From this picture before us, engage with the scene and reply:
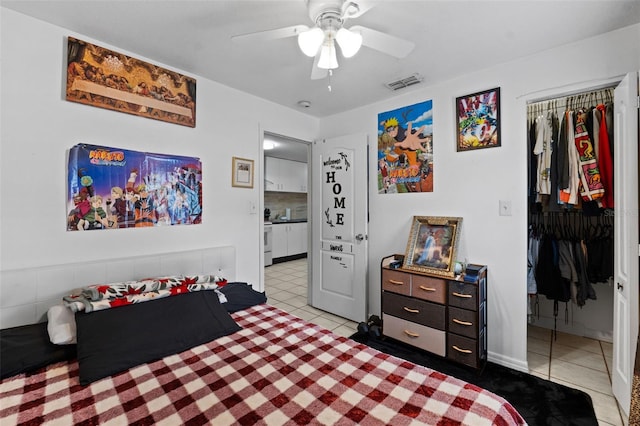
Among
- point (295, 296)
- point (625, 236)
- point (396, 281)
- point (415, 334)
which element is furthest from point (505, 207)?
point (295, 296)

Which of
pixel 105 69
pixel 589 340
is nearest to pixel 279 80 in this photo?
pixel 105 69

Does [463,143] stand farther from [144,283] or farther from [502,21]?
[144,283]

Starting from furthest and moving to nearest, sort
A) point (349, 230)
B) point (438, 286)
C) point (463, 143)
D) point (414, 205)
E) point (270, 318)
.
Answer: point (349, 230) < point (414, 205) < point (463, 143) < point (438, 286) < point (270, 318)

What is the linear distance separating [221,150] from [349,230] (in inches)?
63.5

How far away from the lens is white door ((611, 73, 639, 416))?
1.69 meters

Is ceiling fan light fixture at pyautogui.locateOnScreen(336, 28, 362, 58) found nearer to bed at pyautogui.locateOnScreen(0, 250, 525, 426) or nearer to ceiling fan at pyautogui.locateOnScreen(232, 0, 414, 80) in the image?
ceiling fan at pyautogui.locateOnScreen(232, 0, 414, 80)

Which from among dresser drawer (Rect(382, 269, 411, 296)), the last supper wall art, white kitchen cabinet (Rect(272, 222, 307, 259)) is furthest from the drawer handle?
white kitchen cabinet (Rect(272, 222, 307, 259))

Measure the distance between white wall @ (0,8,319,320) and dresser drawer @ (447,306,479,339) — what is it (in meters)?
2.15

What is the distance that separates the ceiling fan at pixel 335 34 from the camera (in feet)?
4.55

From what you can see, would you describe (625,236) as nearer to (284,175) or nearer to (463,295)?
(463,295)

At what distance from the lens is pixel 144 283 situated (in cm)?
183

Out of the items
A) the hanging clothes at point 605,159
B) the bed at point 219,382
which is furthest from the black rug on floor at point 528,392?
the hanging clothes at point 605,159

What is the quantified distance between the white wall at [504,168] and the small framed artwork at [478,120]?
0.05 meters

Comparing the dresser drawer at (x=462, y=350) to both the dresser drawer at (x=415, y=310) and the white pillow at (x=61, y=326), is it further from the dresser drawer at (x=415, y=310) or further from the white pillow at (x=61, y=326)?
the white pillow at (x=61, y=326)
